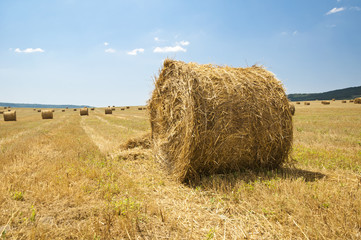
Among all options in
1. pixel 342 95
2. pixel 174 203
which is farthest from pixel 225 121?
pixel 342 95

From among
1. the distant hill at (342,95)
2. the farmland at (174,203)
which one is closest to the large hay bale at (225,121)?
the farmland at (174,203)

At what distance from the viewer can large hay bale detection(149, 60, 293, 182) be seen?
4.32m

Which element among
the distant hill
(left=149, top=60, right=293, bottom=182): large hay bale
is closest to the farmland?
(left=149, top=60, right=293, bottom=182): large hay bale

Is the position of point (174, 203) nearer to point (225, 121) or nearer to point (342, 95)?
point (225, 121)

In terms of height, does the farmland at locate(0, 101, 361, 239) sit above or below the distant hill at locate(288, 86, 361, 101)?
below

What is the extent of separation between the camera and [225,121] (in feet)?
14.3

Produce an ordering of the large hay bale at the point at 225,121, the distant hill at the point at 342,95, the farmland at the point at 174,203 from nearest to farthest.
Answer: the farmland at the point at 174,203, the large hay bale at the point at 225,121, the distant hill at the point at 342,95

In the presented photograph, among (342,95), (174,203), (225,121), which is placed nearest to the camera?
(174,203)

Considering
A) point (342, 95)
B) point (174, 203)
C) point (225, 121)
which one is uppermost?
point (342, 95)

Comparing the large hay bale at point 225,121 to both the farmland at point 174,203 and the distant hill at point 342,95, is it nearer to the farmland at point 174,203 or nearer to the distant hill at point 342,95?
the farmland at point 174,203

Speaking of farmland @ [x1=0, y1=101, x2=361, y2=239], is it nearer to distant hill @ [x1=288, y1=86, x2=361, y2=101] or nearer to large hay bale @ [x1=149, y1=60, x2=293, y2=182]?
large hay bale @ [x1=149, y1=60, x2=293, y2=182]

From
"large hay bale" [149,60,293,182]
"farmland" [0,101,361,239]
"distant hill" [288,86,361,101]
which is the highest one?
"distant hill" [288,86,361,101]

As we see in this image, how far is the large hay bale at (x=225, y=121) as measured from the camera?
4.32 metres

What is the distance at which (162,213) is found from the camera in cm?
320
